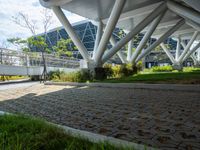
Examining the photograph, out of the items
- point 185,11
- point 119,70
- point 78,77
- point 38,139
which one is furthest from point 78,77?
point 38,139

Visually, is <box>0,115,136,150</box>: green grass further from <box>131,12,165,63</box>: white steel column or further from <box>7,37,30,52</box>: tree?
<box>7,37,30,52</box>: tree

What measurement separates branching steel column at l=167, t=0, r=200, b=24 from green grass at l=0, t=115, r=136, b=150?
16.9 meters

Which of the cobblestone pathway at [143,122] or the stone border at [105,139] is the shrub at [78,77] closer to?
the cobblestone pathway at [143,122]

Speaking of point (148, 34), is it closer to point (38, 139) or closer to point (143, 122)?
point (143, 122)

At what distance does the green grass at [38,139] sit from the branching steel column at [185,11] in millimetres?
16917

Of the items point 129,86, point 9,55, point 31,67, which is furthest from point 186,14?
point 9,55

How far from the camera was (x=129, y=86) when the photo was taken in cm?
1145

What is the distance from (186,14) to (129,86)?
34.8ft

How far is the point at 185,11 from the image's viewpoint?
59.4 ft

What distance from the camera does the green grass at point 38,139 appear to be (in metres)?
3.05

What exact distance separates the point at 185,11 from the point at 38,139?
18.2 meters

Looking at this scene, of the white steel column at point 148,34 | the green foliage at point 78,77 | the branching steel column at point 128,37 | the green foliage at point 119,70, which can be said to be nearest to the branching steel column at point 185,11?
the branching steel column at point 128,37

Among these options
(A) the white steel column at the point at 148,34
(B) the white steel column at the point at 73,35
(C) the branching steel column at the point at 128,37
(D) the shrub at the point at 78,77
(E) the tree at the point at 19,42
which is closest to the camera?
(D) the shrub at the point at 78,77

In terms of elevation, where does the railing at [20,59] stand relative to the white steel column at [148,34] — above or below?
below
